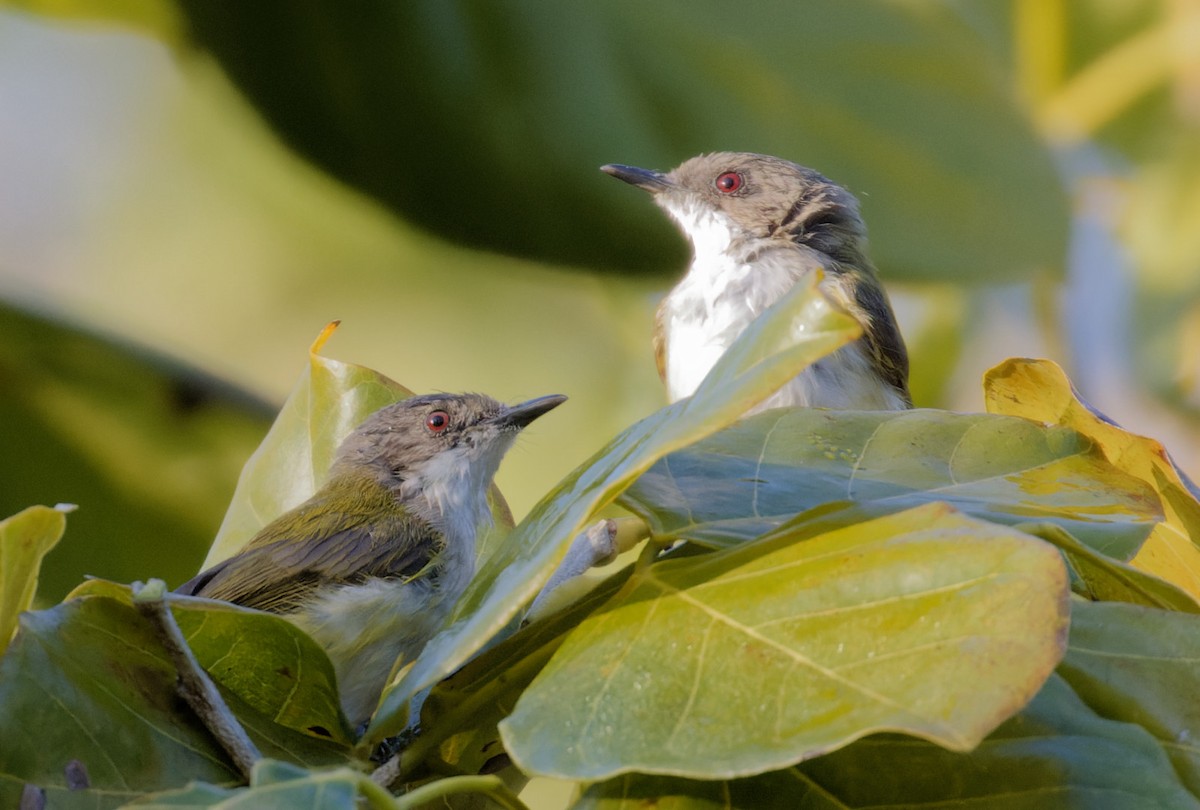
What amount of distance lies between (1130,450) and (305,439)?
72 centimetres

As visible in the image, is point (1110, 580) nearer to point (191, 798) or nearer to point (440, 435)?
point (191, 798)

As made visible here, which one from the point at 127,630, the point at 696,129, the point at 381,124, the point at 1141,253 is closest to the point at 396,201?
the point at 381,124

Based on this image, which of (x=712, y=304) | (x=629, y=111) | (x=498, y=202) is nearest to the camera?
(x=712, y=304)

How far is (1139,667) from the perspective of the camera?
24.5 inches

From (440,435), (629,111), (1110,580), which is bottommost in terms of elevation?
(440,435)

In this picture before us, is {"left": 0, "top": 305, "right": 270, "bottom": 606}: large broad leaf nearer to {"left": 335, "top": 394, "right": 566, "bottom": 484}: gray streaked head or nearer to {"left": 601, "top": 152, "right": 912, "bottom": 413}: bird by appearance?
{"left": 335, "top": 394, "right": 566, "bottom": 484}: gray streaked head

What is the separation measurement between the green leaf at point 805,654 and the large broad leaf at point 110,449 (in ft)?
6.20

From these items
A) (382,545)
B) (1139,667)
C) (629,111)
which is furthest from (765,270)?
(1139,667)

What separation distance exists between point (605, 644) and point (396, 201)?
6.83 feet

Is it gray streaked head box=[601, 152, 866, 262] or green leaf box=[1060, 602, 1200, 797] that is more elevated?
gray streaked head box=[601, 152, 866, 262]

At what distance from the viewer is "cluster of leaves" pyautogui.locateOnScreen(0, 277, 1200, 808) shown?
1.65 ft

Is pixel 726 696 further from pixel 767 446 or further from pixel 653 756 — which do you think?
pixel 767 446

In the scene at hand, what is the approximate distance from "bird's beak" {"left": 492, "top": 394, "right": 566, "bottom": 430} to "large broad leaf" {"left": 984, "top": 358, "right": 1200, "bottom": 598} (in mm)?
735

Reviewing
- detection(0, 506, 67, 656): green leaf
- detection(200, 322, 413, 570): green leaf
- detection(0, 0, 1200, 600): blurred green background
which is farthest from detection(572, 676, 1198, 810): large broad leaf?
detection(0, 0, 1200, 600): blurred green background
